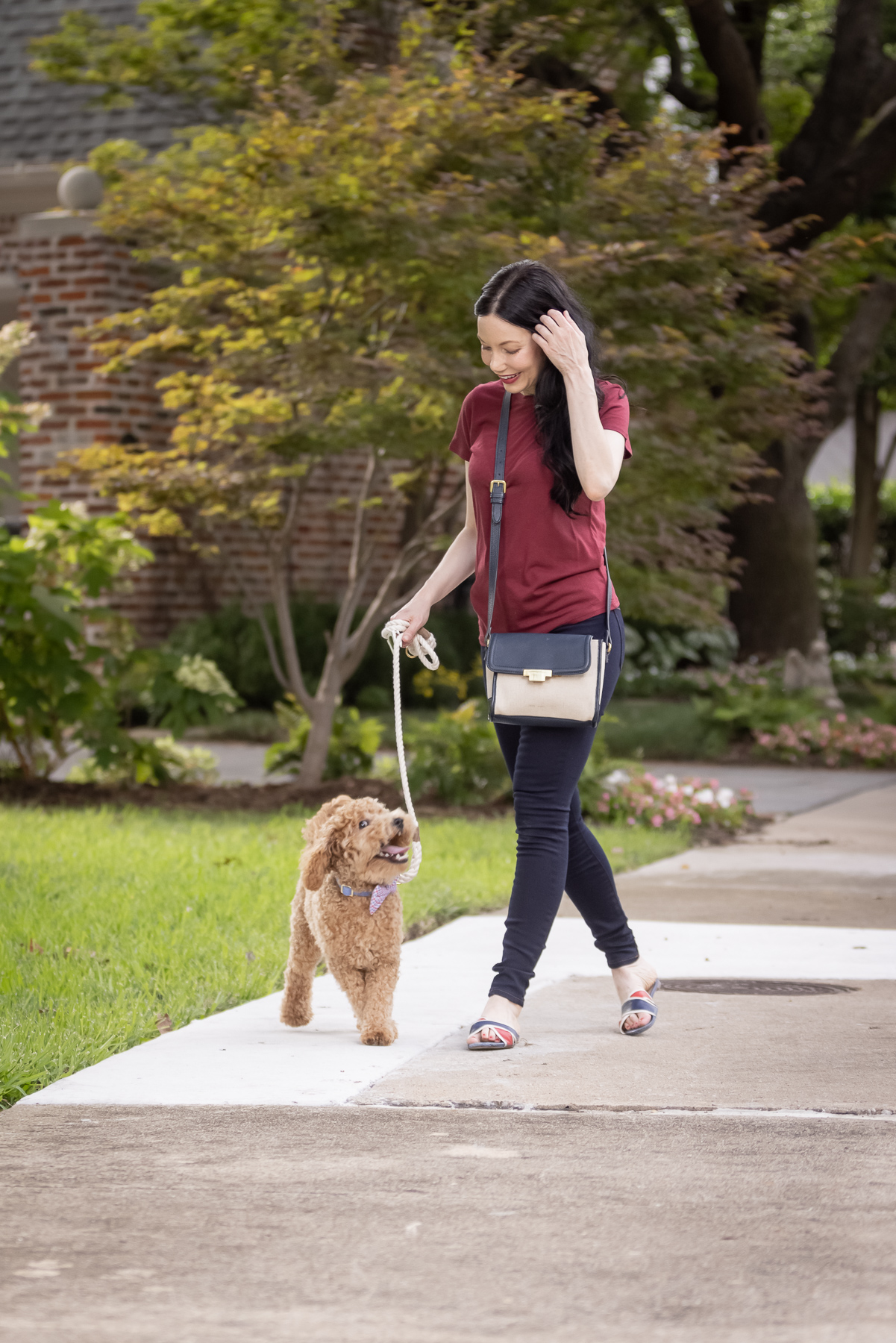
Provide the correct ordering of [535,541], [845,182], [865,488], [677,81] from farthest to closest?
1. [865,488]
2. [677,81]
3. [845,182]
4. [535,541]

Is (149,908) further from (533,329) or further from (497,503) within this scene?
(533,329)

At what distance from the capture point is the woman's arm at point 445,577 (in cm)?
451

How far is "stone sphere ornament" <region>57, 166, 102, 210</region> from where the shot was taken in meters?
13.2

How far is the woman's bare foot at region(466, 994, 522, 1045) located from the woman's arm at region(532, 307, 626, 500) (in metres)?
1.30

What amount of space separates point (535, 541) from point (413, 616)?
1.31 ft

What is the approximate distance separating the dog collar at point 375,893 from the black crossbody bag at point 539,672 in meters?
0.50

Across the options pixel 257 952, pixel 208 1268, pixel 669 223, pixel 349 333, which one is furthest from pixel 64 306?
pixel 208 1268

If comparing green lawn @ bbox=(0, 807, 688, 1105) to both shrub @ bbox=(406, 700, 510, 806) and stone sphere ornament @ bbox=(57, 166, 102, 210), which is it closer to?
shrub @ bbox=(406, 700, 510, 806)

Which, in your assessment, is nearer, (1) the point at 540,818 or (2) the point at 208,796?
(1) the point at 540,818

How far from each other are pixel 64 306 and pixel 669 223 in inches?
267

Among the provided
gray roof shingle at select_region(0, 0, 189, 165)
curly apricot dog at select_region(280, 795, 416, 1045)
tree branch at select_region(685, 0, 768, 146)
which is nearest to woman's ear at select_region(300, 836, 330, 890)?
curly apricot dog at select_region(280, 795, 416, 1045)

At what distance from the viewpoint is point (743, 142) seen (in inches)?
590

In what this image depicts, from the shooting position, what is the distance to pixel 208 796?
388 inches

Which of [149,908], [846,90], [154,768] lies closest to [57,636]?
[154,768]
